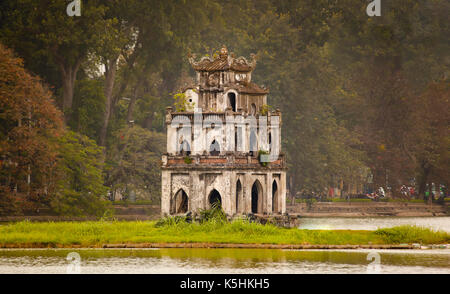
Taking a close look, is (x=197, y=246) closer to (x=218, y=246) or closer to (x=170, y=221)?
(x=218, y=246)

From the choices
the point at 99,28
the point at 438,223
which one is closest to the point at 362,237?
the point at 438,223

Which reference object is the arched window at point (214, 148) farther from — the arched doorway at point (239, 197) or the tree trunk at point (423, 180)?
the tree trunk at point (423, 180)

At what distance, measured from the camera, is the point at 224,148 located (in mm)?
54594

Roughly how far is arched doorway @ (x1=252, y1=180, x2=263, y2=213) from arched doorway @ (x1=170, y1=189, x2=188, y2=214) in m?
4.61

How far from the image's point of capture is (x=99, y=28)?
75.3 metres

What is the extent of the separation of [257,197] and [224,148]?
14.3 ft

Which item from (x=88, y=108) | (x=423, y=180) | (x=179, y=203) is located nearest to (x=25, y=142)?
(x=179, y=203)

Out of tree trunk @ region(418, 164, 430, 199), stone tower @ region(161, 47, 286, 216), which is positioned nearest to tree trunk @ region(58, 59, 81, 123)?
stone tower @ region(161, 47, 286, 216)

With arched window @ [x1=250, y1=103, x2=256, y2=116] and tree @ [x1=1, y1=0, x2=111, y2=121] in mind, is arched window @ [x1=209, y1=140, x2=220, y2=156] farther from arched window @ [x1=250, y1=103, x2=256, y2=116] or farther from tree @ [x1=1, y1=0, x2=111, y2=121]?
tree @ [x1=1, y1=0, x2=111, y2=121]

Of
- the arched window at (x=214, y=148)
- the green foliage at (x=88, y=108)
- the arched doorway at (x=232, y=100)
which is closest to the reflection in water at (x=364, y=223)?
the arched window at (x=214, y=148)

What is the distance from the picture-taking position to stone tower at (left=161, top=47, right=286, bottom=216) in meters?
53.6

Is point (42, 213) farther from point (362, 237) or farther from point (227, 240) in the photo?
point (362, 237)

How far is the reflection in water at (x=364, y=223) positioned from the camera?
6603 centimetres

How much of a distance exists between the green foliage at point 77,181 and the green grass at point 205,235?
1782 cm
